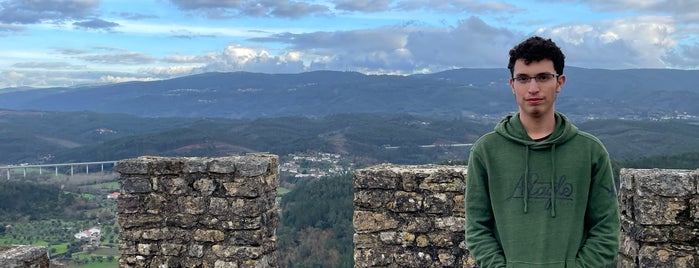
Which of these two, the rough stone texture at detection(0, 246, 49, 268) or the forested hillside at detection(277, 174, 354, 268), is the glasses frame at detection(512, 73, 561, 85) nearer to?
the rough stone texture at detection(0, 246, 49, 268)

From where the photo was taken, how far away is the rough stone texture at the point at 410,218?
5457 millimetres

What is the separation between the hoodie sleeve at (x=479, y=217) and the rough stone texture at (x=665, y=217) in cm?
214

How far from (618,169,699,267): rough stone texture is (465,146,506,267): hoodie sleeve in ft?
7.02

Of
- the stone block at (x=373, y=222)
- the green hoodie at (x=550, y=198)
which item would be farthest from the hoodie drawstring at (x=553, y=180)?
the stone block at (x=373, y=222)

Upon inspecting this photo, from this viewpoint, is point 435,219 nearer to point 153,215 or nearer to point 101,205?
point 153,215

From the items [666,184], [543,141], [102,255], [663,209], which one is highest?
[543,141]

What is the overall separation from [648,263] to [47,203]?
4457 centimetres

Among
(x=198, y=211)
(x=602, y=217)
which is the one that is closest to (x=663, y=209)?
(x=602, y=217)

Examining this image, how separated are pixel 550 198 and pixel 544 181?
0.31 feet

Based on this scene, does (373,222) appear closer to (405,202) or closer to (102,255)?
(405,202)

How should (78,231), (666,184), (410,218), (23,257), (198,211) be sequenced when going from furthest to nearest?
(78,231), (198,211), (410,218), (23,257), (666,184)

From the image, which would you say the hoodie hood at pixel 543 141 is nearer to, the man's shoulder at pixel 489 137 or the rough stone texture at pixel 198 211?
the man's shoulder at pixel 489 137

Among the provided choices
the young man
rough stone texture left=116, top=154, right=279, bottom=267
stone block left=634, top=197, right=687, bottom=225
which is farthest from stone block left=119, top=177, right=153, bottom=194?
stone block left=634, top=197, right=687, bottom=225

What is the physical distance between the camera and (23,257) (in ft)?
16.4
